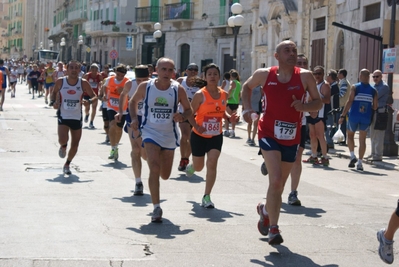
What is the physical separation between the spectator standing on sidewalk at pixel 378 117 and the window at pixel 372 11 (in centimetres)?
998

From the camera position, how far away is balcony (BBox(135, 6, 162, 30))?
2117 inches

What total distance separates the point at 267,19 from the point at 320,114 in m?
22.5

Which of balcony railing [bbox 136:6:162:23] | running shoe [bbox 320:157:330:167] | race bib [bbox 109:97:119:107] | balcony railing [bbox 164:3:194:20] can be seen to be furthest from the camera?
balcony railing [bbox 136:6:162:23]

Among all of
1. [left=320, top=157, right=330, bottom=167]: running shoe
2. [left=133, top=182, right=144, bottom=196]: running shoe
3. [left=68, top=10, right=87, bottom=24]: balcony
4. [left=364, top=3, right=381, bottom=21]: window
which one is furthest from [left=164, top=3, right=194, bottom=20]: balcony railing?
[left=133, top=182, right=144, bottom=196]: running shoe

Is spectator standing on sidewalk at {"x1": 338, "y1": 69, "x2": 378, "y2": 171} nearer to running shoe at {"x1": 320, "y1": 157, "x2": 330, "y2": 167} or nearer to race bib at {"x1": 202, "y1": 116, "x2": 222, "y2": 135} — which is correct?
running shoe at {"x1": 320, "y1": 157, "x2": 330, "y2": 167}

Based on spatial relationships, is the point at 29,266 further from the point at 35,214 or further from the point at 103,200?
the point at 103,200

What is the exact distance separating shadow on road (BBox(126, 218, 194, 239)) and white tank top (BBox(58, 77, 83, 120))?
183 inches

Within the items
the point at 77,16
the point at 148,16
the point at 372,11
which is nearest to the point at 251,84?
the point at 372,11

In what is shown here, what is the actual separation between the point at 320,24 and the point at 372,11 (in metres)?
4.68

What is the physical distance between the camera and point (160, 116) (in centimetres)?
870

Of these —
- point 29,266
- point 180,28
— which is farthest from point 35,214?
point 180,28

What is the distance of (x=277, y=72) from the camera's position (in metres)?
7.53

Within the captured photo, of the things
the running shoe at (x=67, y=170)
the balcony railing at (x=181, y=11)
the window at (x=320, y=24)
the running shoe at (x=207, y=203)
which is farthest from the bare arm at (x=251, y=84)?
the balcony railing at (x=181, y=11)

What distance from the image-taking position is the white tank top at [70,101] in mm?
12531
